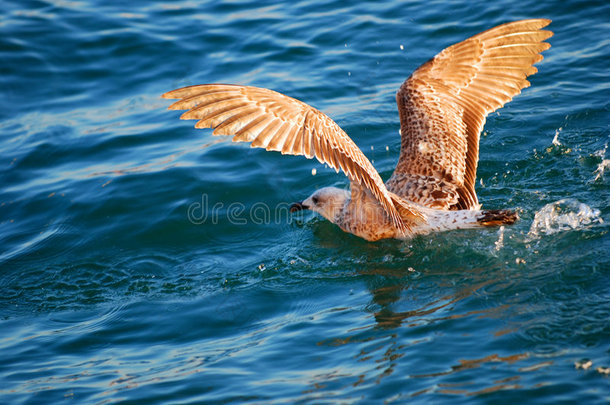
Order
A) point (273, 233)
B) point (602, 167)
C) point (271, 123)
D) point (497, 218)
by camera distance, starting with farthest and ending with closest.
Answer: point (273, 233), point (602, 167), point (497, 218), point (271, 123)

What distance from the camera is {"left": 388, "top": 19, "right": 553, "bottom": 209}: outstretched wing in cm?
648

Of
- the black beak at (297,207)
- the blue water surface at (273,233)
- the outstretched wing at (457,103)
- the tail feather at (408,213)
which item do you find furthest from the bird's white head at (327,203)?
the tail feather at (408,213)

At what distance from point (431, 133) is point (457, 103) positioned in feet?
1.61

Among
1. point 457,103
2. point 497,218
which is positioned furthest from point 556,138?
point 497,218

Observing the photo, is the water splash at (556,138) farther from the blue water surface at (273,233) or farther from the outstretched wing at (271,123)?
the outstretched wing at (271,123)

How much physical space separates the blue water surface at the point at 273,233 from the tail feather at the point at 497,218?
0.29 m

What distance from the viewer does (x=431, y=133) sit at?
6.67 m

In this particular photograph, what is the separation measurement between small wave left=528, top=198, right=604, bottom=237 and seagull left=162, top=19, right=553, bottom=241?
552 millimetres

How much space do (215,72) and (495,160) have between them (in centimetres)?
464

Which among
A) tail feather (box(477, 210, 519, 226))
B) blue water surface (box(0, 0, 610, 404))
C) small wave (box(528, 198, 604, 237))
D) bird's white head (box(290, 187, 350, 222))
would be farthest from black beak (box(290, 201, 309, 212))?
small wave (box(528, 198, 604, 237))

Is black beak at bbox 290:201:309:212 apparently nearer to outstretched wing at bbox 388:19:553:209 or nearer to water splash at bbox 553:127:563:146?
outstretched wing at bbox 388:19:553:209

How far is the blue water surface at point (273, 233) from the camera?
14.4 ft

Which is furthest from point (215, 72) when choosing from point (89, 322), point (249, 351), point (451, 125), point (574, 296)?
point (574, 296)

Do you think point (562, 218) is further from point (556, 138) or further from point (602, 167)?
point (556, 138)
